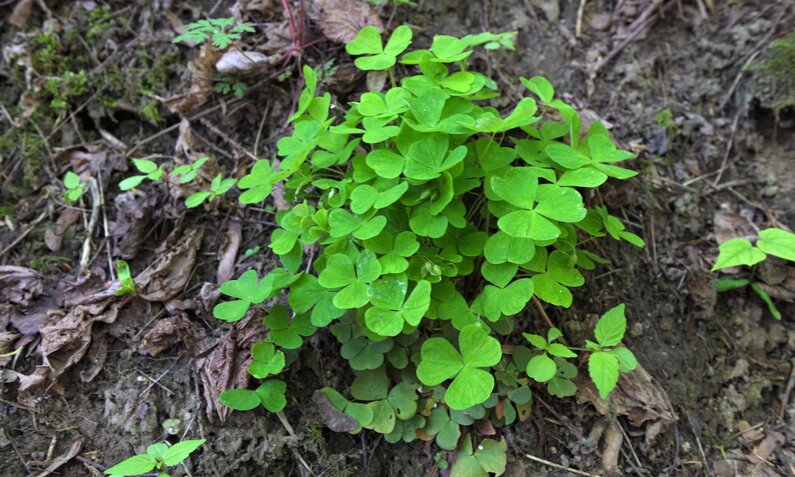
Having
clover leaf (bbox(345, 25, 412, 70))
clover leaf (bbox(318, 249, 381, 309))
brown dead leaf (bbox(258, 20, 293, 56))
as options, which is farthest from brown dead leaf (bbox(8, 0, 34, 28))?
clover leaf (bbox(318, 249, 381, 309))

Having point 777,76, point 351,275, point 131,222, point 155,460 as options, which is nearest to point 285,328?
point 351,275

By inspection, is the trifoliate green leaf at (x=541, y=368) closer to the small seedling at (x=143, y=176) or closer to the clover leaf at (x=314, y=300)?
the clover leaf at (x=314, y=300)

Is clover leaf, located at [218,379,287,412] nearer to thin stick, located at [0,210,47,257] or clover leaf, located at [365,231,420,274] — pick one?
clover leaf, located at [365,231,420,274]

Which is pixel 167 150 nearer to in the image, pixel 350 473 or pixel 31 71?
pixel 31 71

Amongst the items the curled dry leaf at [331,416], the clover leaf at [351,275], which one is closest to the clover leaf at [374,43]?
the clover leaf at [351,275]

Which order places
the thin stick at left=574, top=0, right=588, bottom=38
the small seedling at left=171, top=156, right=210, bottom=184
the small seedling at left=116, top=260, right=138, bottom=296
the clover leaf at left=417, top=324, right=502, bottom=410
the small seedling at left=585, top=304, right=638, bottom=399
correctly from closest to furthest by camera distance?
the clover leaf at left=417, top=324, right=502, bottom=410, the small seedling at left=585, top=304, right=638, bottom=399, the small seedling at left=116, top=260, right=138, bottom=296, the small seedling at left=171, top=156, right=210, bottom=184, the thin stick at left=574, top=0, right=588, bottom=38
